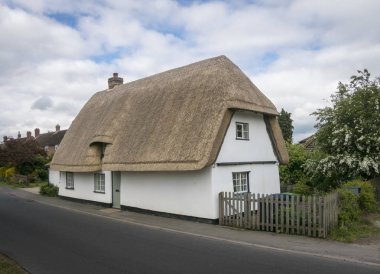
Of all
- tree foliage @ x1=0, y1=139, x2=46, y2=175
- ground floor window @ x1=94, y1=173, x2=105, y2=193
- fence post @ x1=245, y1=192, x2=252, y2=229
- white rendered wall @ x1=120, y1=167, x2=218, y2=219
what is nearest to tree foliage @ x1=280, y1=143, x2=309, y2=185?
white rendered wall @ x1=120, y1=167, x2=218, y2=219

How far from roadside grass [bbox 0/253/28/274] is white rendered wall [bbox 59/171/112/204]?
11676mm

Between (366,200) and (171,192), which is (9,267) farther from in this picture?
(366,200)

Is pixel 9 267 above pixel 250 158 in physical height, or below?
below

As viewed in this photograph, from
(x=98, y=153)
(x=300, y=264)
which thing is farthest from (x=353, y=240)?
(x=98, y=153)

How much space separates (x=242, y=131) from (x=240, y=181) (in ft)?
7.88

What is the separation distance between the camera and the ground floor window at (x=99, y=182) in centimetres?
2270

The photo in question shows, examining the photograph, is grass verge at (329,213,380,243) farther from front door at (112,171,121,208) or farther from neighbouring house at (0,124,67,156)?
neighbouring house at (0,124,67,156)

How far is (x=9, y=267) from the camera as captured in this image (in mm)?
9297

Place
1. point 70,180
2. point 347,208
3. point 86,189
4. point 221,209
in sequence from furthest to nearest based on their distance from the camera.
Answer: point 70,180 < point 86,189 < point 221,209 < point 347,208

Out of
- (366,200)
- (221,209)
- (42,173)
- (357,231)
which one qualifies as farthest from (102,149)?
(42,173)

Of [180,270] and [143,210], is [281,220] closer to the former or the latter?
[180,270]

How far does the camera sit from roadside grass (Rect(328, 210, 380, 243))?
39.6 feet

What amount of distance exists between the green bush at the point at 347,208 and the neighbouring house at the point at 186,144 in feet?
15.3

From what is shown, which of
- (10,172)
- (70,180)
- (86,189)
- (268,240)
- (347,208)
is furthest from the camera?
(10,172)
